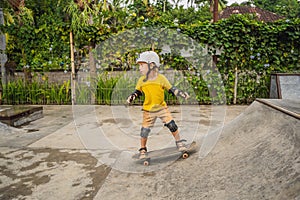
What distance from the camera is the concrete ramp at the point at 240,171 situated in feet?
5.60

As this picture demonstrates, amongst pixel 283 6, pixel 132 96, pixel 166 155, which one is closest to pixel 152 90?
pixel 132 96

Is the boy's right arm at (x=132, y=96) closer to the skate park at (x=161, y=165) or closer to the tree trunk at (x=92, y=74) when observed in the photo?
the skate park at (x=161, y=165)

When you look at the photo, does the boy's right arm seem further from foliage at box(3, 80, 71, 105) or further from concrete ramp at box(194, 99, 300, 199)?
foliage at box(3, 80, 71, 105)

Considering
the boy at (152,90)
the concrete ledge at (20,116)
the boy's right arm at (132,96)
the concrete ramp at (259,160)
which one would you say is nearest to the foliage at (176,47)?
the concrete ledge at (20,116)

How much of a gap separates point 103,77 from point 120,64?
2.09ft

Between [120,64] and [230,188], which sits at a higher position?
[120,64]

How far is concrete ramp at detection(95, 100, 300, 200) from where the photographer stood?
67.2 inches

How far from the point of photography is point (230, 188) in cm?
189

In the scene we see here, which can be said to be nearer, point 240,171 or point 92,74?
point 240,171

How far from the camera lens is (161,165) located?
2.77 meters

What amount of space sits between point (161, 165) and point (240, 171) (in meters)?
0.96

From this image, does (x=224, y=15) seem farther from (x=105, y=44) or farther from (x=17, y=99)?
(x=17, y=99)

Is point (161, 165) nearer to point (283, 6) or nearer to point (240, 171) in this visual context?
point (240, 171)

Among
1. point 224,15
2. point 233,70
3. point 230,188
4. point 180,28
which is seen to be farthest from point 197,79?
point 224,15
